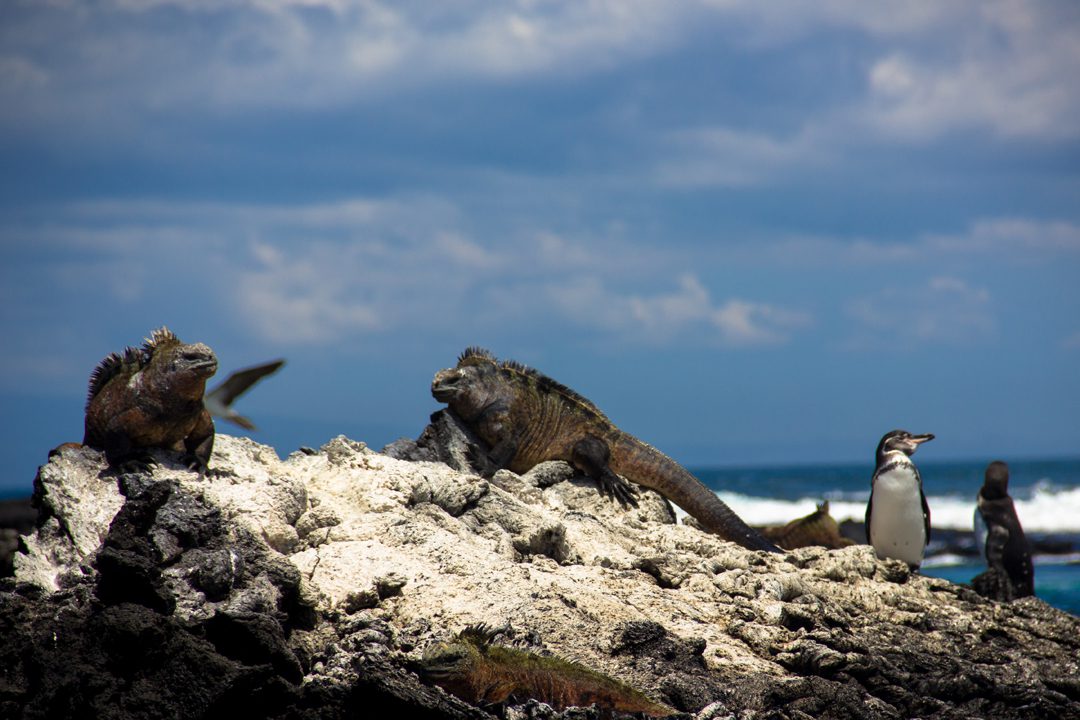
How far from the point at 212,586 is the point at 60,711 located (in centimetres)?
111

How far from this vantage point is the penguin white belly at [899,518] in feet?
37.7

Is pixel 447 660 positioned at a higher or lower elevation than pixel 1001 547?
lower

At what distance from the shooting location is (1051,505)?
142ft

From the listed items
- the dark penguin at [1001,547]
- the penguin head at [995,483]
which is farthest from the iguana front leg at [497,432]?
the penguin head at [995,483]

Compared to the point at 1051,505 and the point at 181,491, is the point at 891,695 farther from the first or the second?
the point at 1051,505

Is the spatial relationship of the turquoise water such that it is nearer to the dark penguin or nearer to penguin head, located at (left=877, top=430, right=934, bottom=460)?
the dark penguin

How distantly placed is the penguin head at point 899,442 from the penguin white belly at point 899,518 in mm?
377

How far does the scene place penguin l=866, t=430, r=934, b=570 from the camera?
1150 cm

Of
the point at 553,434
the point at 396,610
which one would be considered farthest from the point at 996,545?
the point at 396,610

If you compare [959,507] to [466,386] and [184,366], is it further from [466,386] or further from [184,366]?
[184,366]

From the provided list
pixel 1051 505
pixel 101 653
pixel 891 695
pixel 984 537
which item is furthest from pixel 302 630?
pixel 1051 505

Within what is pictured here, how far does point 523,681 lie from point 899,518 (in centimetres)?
640

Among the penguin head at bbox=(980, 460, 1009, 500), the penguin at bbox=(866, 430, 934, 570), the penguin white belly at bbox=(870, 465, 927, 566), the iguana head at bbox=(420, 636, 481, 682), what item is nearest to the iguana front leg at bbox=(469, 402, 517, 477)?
the penguin at bbox=(866, 430, 934, 570)

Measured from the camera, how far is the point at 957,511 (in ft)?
138
